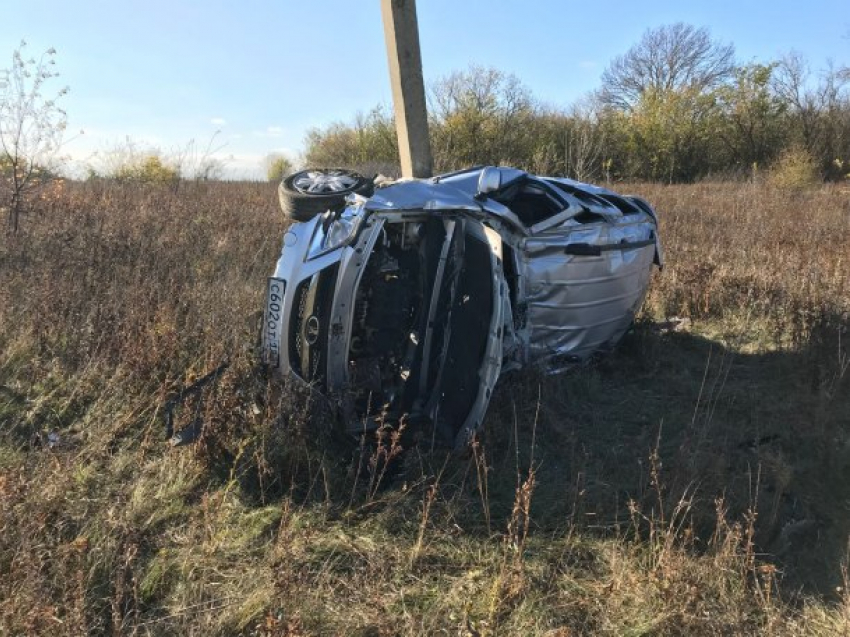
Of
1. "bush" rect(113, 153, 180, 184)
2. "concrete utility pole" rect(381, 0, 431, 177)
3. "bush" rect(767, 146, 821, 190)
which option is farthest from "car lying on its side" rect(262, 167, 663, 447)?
"bush" rect(767, 146, 821, 190)

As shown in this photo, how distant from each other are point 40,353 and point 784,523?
4.75 metres

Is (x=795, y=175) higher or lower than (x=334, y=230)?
higher

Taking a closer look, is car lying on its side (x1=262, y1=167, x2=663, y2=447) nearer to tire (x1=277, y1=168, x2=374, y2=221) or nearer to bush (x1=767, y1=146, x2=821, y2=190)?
tire (x1=277, y1=168, x2=374, y2=221)

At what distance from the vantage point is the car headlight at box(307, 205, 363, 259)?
11.2ft

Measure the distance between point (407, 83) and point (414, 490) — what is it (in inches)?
141

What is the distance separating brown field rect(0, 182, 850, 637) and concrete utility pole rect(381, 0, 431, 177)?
1.91 m

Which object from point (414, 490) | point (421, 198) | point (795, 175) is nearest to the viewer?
point (414, 490)

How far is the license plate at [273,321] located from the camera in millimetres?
3434

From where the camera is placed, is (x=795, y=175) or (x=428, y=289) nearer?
(x=428, y=289)

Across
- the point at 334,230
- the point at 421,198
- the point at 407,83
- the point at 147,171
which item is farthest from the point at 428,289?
the point at 147,171

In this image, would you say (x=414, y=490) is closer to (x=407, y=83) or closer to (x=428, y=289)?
(x=428, y=289)

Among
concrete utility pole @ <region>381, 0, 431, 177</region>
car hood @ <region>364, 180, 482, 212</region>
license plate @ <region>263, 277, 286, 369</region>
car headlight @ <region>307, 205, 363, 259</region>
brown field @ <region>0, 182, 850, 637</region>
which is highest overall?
concrete utility pole @ <region>381, 0, 431, 177</region>

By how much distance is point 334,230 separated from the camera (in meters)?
3.49

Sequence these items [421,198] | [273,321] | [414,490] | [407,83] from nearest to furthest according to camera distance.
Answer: [414,490]
[273,321]
[421,198]
[407,83]
